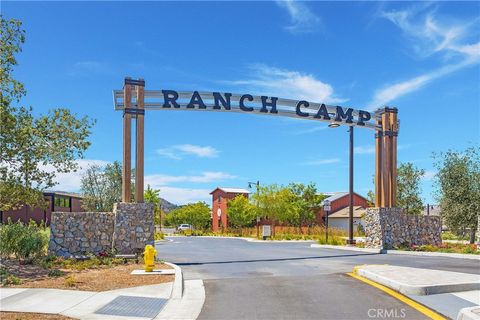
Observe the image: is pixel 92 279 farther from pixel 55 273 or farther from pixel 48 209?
pixel 48 209

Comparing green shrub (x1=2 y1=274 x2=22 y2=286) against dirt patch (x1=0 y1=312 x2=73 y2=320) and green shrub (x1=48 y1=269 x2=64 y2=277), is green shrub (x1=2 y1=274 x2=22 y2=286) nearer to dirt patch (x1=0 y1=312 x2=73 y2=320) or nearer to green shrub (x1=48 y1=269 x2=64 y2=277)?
green shrub (x1=48 y1=269 x2=64 y2=277)

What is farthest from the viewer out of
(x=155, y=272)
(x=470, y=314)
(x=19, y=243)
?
(x=19, y=243)

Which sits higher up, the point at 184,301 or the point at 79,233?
the point at 79,233

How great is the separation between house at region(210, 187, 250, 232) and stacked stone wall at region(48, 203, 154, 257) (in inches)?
1705

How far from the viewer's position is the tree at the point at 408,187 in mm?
33156

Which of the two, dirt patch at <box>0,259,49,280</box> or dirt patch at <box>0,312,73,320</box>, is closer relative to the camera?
dirt patch at <box>0,312,73,320</box>

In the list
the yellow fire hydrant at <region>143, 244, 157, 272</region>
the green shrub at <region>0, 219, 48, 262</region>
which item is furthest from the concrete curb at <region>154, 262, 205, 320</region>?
the green shrub at <region>0, 219, 48, 262</region>

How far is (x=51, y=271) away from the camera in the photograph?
12.2m

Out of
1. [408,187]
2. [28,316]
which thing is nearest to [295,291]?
[28,316]

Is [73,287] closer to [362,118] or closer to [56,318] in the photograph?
[56,318]

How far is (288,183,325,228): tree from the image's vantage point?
2018 inches

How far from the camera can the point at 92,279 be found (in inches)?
451

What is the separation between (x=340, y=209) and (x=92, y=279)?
162 ft

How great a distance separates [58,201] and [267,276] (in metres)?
56.1
